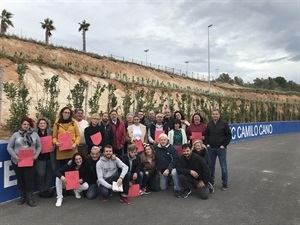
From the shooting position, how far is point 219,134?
7.28m

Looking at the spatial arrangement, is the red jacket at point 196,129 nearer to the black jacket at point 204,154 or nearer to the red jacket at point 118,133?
the black jacket at point 204,154

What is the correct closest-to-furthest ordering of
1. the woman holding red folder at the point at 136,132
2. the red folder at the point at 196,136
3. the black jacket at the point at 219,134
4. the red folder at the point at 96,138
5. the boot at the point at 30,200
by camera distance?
the boot at the point at 30,200 < the red folder at the point at 96,138 < the black jacket at the point at 219,134 < the red folder at the point at 196,136 < the woman holding red folder at the point at 136,132

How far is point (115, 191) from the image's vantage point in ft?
19.9

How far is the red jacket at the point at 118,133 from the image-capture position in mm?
7414

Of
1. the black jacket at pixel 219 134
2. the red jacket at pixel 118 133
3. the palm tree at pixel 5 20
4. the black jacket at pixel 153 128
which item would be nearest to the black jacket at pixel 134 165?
the red jacket at pixel 118 133

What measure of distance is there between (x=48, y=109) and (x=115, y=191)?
26.6 ft

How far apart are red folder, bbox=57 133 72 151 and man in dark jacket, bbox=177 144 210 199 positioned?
8.09 ft

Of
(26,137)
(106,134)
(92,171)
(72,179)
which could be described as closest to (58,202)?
(72,179)

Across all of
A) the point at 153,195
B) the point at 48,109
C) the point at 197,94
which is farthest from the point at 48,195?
the point at 197,94

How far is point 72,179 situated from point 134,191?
1.37 meters

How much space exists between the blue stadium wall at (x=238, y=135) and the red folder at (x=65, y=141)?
1036mm

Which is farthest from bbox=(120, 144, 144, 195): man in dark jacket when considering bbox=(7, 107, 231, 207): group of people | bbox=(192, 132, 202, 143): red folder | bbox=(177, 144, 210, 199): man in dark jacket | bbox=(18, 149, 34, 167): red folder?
bbox=(18, 149, 34, 167): red folder

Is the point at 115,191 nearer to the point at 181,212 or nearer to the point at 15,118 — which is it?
the point at 181,212

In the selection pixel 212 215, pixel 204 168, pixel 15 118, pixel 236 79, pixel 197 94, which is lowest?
pixel 212 215
